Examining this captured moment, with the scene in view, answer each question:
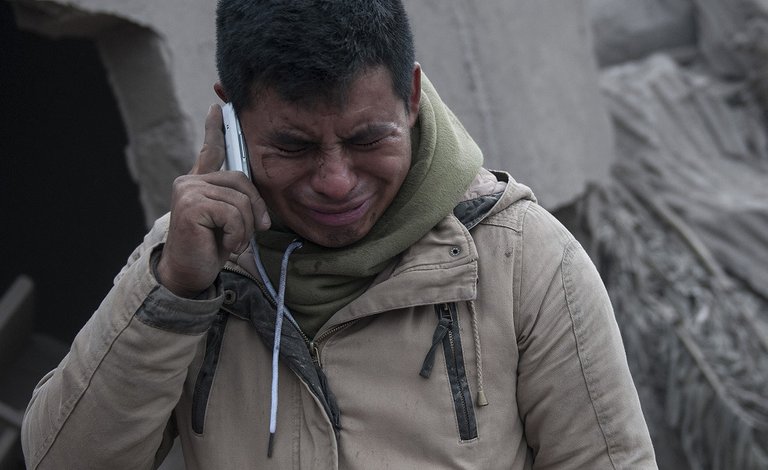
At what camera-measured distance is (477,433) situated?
1.80 m

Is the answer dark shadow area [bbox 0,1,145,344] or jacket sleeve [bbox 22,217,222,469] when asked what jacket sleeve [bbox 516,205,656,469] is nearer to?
jacket sleeve [bbox 22,217,222,469]

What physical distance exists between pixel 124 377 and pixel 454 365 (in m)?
0.56

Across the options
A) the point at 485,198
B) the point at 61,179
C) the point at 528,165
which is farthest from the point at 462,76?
the point at 485,198

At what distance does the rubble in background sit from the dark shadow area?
7.75 ft

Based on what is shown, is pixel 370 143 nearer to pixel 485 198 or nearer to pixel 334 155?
pixel 334 155

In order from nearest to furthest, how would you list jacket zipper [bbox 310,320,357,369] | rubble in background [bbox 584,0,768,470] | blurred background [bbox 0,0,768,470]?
jacket zipper [bbox 310,320,357,369] → blurred background [bbox 0,0,768,470] → rubble in background [bbox 584,0,768,470]

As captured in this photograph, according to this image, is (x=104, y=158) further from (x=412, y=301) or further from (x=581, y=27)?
(x=412, y=301)

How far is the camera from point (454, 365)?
1.82 m

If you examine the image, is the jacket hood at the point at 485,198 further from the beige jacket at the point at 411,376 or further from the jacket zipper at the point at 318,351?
the jacket zipper at the point at 318,351

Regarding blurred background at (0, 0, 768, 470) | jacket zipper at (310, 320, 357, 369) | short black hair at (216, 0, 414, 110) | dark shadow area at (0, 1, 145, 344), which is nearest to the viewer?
short black hair at (216, 0, 414, 110)

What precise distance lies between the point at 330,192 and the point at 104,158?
3833mm

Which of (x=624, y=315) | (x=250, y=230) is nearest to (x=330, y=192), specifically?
(x=250, y=230)

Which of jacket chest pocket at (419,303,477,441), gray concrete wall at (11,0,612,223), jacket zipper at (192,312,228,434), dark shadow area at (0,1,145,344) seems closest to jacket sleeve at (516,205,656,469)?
jacket chest pocket at (419,303,477,441)

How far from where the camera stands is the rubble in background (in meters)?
5.43
